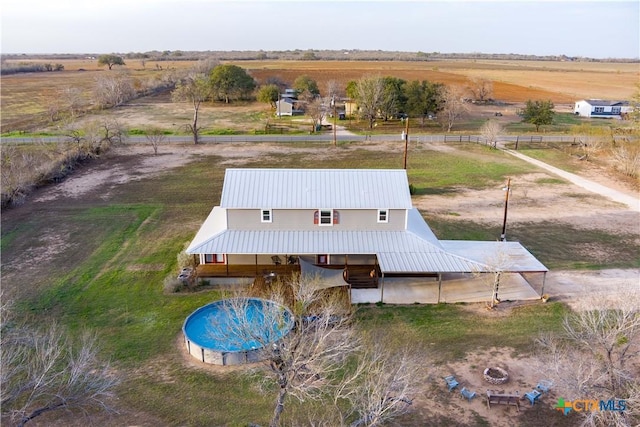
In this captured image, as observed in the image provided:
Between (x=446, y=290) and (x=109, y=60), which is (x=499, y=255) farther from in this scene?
(x=109, y=60)

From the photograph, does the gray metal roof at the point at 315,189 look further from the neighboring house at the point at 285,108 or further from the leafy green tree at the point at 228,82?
the leafy green tree at the point at 228,82

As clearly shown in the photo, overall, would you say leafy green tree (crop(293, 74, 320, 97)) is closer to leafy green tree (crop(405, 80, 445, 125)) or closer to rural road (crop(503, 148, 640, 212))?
leafy green tree (crop(405, 80, 445, 125))

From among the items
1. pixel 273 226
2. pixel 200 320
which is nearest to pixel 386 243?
pixel 273 226

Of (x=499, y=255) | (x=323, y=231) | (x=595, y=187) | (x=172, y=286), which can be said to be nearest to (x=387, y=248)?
(x=323, y=231)

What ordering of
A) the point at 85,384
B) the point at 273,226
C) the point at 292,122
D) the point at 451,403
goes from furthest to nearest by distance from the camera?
the point at 292,122 < the point at 273,226 < the point at 451,403 < the point at 85,384

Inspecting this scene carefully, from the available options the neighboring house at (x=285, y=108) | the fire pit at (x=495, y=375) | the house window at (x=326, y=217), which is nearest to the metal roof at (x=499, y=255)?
the fire pit at (x=495, y=375)

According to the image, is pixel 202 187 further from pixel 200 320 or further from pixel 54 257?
pixel 200 320

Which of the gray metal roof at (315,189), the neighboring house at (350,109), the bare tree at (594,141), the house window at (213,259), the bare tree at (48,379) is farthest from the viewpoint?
the neighboring house at (350,109)
